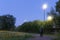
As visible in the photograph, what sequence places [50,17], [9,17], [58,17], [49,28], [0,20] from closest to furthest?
[58,17]
[49,28]
[50,17]
[0,20]
[9,17]

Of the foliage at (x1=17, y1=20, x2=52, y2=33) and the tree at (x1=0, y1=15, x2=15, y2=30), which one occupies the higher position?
the tree at (x1=0, y1=15, x2=15, y2=30)

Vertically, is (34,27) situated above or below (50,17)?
below

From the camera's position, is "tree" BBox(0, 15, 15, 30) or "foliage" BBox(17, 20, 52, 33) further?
"tree" BBox(0, 15, 15, 30)

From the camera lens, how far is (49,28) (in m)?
43.7

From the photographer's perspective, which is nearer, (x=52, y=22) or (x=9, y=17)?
(x=52, y=22)

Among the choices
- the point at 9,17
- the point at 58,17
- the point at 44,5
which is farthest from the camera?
the point at 9,17

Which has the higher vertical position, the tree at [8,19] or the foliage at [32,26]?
the tree at [8,19]

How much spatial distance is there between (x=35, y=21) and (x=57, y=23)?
566cm

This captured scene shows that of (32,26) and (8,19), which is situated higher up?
(8,19)

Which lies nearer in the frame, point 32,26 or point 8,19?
point 32,26

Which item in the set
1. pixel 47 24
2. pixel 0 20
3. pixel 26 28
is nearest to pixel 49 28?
pixel 47 24

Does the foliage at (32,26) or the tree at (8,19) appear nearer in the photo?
the foliage at (32,26)

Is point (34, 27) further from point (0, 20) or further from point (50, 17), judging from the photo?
point (0, 20)

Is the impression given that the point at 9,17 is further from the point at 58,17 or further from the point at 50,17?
the point at 58,17
